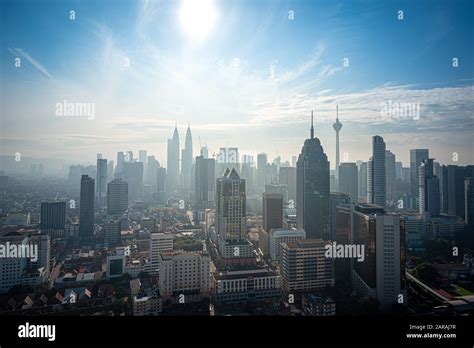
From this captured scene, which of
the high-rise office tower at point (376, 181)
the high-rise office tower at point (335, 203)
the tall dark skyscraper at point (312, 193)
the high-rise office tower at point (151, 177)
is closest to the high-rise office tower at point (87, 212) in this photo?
the high-rise office tower at point (151, 177)

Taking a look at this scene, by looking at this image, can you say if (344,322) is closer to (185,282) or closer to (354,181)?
(185,282)

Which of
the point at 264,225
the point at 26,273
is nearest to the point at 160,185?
the point at 264,225

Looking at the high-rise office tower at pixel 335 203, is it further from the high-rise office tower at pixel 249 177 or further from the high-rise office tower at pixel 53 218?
the high-rise office tower at pixel 53 218

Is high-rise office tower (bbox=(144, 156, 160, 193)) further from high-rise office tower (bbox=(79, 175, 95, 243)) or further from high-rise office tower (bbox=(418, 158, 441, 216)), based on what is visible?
high-rise office tower (bbox=(418, 158, 441, 216))

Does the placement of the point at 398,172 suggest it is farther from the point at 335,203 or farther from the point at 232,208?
the point at 232,208

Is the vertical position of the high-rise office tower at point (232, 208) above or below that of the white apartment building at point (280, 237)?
above

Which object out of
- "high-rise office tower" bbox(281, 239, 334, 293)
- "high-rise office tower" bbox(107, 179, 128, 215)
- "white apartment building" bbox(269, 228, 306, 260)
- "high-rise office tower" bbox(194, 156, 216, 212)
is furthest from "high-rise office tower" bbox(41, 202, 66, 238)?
"high-rise office tower" bbox(194, 156, 216, 212)

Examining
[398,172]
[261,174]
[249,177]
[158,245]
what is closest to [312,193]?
[261,174]
